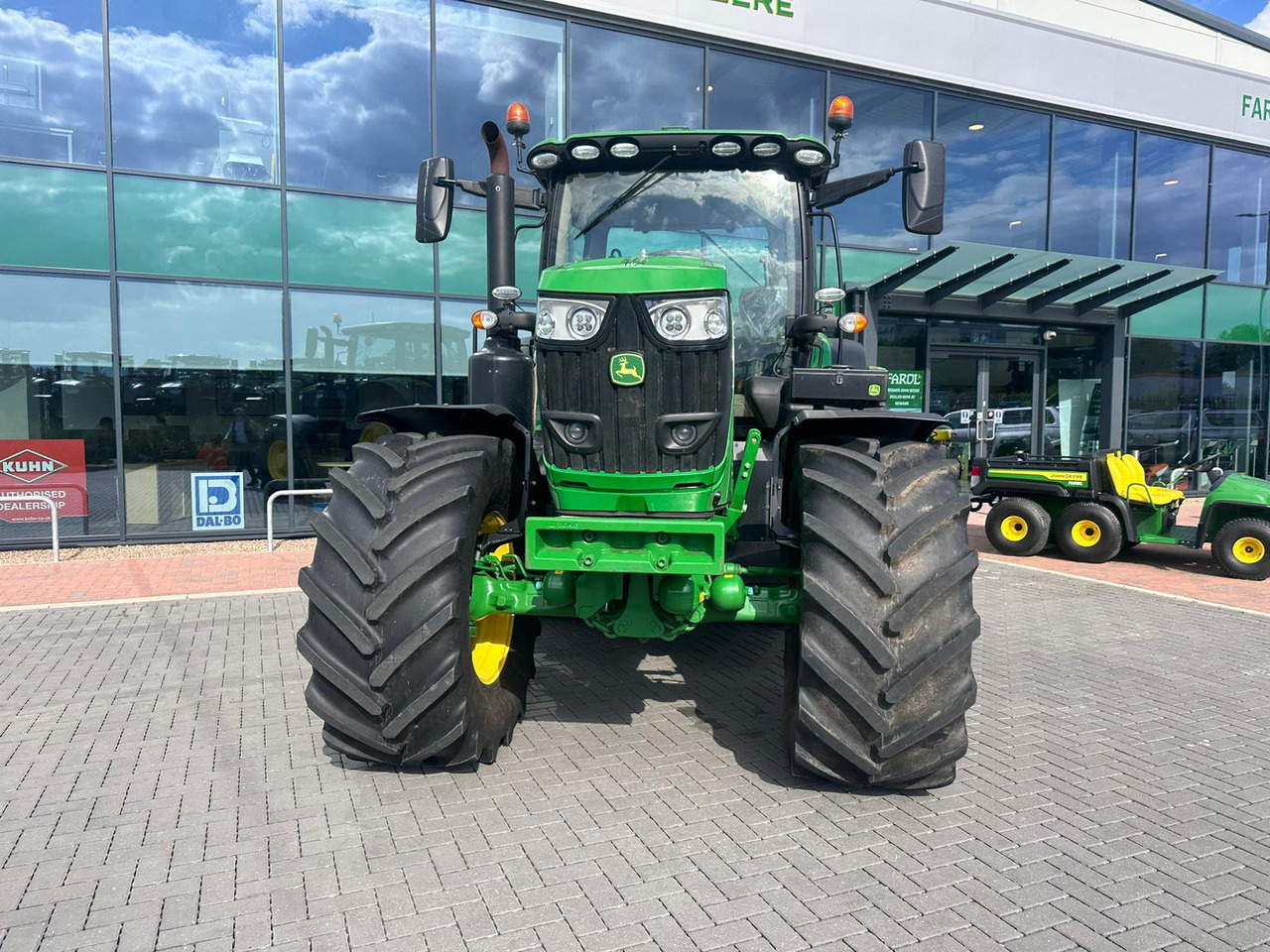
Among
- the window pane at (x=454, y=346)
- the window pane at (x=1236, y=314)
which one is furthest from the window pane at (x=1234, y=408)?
the window pane at (x=454, y=346)

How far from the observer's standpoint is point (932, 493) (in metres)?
3.47

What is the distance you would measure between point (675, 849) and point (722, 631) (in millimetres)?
3005

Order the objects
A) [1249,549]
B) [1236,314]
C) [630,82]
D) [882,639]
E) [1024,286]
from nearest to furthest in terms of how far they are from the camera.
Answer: [882,639], [1249,549], [630,82], [1024,286], [1236,314]

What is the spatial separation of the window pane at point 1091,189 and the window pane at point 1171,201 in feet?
1.18

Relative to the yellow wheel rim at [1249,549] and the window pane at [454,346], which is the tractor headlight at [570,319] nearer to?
the window pane at [454,346]

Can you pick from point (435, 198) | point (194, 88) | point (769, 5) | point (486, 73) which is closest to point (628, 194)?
point (435, 198)

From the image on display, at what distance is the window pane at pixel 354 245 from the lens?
10156 mm

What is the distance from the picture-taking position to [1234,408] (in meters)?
16.1

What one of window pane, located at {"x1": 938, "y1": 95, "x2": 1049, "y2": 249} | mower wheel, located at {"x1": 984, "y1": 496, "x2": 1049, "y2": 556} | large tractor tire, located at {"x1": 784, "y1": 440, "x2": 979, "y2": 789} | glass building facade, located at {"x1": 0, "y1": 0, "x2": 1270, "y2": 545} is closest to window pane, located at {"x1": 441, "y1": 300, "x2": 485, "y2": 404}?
glass building facade, located at {"x1": 0, "y1": 0, "x2": 1270, "y2": 545}

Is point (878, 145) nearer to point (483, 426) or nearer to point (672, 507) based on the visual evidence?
point (483, 426)

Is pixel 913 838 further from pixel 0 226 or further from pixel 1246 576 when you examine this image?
pixel 0 226

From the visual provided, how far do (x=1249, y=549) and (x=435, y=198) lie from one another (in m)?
8.18

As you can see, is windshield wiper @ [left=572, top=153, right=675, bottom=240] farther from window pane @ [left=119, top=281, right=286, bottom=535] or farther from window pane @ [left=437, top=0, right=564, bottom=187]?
window pane @ [left=437, top=0, right=564, bottom=187]

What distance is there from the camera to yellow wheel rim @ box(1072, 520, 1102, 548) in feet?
28.9
